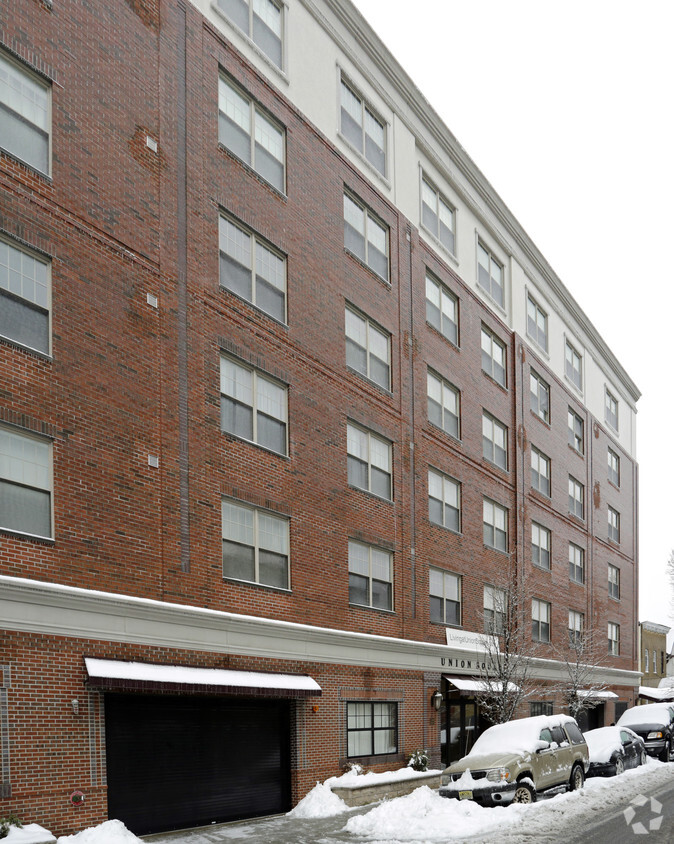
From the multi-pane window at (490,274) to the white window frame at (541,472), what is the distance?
6945 mm

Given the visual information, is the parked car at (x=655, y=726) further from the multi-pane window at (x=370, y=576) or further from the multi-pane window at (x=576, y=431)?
the multi-pane window at (x=576, y=431)

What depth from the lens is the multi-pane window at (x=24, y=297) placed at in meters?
16.4

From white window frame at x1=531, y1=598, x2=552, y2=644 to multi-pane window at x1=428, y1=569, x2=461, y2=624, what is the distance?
334 inches

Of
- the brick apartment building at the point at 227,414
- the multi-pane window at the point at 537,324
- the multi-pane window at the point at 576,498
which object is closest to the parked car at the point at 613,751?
the brick apartment building at the point at 227,414

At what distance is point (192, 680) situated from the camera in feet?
59.9

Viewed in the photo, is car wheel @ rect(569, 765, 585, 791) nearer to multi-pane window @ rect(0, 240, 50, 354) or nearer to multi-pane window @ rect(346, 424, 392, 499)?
multi-pane window @ rect(346, 424, 392, 499)

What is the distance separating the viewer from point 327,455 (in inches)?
989

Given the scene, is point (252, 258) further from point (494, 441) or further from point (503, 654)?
point (494, 441)

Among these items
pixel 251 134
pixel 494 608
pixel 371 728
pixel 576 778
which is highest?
pixel 251 134

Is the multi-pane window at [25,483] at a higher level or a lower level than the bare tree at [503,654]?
higher

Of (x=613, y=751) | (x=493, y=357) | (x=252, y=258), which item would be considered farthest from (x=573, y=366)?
(x=252, y=258)

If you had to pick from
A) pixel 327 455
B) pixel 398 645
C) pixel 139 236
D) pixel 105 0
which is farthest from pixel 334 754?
pixel 105 0

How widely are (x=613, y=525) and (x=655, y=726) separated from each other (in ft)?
76.3

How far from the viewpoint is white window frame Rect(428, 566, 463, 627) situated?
100 feet
